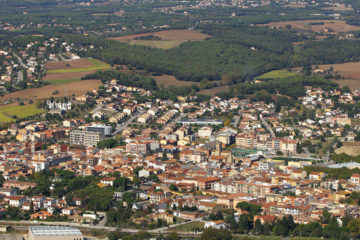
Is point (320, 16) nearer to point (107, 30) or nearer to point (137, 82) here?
point (107, 30)

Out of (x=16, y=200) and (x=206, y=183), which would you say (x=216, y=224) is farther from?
(x=16, y=200)

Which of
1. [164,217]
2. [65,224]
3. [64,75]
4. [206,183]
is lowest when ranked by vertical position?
[64,75]

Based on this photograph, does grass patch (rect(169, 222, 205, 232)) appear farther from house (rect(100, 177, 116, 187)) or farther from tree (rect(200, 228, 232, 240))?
house (rect(100, 177, 116, 187))

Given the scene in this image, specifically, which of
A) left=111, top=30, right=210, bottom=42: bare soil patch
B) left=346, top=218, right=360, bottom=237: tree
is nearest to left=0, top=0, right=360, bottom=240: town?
left=346, top=218, right=360, bottom=237: tree

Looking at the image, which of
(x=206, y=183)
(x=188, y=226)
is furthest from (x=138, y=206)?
(x=206, y=183)

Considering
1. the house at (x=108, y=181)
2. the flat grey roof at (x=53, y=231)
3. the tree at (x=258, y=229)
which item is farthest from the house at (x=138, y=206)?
the tree at (x=258, y=229)
